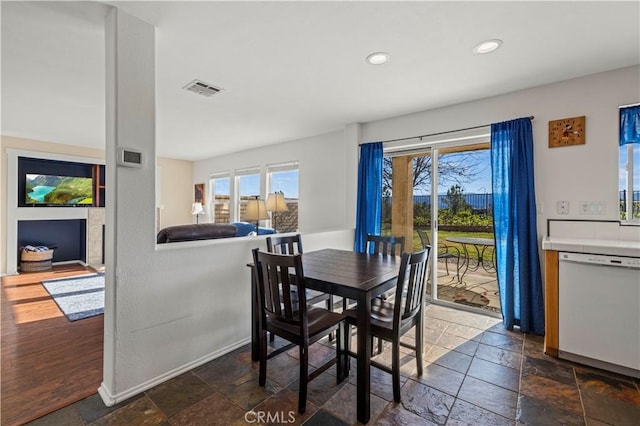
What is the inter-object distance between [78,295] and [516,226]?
555cm

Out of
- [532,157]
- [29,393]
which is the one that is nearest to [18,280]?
[29,393]

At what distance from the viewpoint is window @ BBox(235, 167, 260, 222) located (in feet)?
20.1

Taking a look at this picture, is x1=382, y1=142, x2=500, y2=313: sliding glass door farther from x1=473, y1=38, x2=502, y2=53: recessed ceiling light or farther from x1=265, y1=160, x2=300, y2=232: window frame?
x1=265, y1=160, x2=300, y2=232: window frame

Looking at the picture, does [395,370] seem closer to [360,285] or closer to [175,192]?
[360,285]

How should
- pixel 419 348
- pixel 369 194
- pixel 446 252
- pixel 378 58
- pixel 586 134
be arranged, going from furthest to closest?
pixel 369 194 < pixel 446 252 < pixel 586 134 < pixel 378 58 < pixel 419 348

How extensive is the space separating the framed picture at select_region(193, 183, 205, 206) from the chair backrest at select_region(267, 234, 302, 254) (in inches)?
210

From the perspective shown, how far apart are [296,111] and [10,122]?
4.26 m

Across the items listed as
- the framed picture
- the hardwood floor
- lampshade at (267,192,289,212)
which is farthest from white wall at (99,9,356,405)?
the framed picture

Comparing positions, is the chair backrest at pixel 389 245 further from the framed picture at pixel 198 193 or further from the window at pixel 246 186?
the framed picture at pixel 198 193

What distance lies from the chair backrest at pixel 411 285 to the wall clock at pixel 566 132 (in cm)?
203

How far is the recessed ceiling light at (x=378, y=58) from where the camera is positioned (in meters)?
2.33

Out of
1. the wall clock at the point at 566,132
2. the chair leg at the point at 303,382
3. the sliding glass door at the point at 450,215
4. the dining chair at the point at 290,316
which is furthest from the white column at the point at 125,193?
the wall clock at the point at 566,132

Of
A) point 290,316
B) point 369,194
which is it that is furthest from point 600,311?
point 369,194

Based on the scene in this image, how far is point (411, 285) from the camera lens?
185cm
